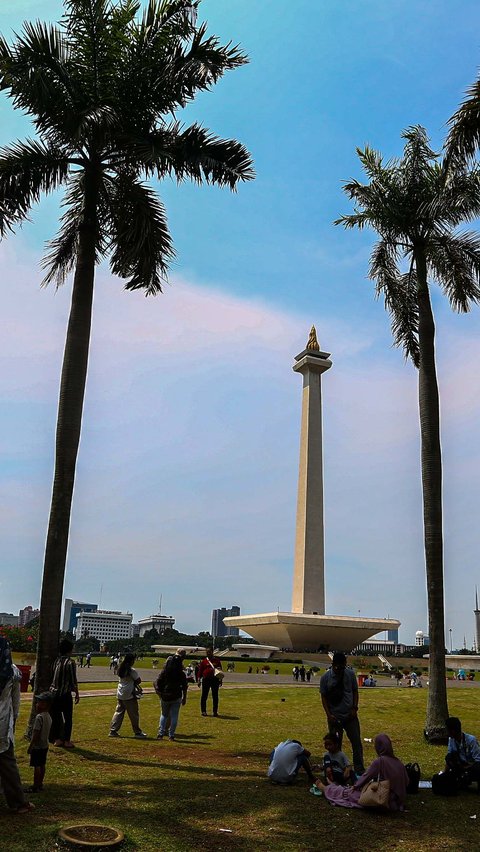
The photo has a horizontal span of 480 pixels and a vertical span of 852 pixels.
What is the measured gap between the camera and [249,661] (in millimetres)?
50938

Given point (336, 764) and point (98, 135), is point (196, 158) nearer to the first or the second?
point (98, 135)

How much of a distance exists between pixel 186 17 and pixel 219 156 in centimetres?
254

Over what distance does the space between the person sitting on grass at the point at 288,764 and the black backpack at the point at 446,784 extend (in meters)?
1.55

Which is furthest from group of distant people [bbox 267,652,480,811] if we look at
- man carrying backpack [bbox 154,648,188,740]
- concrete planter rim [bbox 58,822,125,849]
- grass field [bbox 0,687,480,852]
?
man carrying backpack [bbox 154,648,188,740]

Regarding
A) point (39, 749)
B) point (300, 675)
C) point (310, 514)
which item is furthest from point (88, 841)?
point (310, 514)

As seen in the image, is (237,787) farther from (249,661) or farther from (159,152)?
(249,661)

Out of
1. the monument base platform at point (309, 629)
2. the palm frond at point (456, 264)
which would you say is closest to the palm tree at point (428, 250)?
the palm frond at point (456, 264)

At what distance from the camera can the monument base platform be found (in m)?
56.7

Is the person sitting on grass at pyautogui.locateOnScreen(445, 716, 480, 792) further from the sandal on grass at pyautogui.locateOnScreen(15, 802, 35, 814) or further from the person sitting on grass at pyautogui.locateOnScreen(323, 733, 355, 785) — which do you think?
the sandal on grass at pyautogui.locateOnScreen(15, 802, 35, 814)

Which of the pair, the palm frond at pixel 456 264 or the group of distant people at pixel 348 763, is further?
the palm frond at pixel 456 264

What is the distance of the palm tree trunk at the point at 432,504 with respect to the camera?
13352 mm

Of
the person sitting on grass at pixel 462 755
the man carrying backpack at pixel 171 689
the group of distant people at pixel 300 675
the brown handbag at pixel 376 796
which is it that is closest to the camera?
the brown handbag at pixel 376 796

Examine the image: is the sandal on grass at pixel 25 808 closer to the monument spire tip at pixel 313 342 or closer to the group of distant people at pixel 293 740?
the group of distant people at pixel 293 740

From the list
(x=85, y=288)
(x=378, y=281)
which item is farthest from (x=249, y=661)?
(x=85, y=288)
